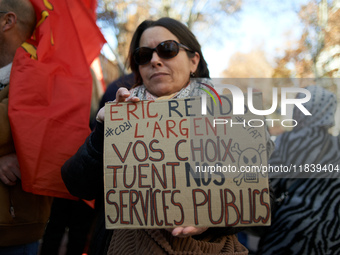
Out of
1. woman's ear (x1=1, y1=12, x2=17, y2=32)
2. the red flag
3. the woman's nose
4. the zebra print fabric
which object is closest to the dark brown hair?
the woman's nose

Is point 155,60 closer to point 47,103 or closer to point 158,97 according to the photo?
point 158,97

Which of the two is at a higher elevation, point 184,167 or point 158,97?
point 158,97

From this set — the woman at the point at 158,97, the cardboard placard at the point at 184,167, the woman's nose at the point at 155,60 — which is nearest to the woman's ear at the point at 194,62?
the woman at the point at 158,97

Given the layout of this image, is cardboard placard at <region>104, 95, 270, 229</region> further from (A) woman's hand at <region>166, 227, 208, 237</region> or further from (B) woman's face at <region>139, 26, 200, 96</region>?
(B) woman's face at <region>139, 26, 200, 96</region>

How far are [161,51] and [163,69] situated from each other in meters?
0.09

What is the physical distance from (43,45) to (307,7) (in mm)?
10383

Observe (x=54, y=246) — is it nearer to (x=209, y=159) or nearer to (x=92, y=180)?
(x=92, y=180)

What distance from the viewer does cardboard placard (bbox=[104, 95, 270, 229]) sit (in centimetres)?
118

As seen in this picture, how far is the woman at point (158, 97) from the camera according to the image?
4.18 ft

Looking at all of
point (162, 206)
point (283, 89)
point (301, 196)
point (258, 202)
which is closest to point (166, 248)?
point (162, 206)

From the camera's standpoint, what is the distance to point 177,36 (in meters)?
1.58

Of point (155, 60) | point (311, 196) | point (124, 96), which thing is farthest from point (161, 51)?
point (311, 196)

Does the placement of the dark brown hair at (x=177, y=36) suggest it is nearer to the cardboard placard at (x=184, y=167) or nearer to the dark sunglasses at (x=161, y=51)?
the dark sunglasses at (x=161, y=51)

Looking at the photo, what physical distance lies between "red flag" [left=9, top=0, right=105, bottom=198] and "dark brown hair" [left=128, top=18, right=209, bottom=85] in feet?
1.07
